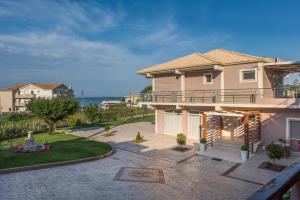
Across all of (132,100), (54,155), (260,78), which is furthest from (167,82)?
(132,100)

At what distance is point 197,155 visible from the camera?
17.7 m

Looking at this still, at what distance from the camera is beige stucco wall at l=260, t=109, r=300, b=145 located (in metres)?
17.0

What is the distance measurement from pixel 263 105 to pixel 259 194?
57.3 ft

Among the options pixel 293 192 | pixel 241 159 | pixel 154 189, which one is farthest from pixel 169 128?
pixel 293 192

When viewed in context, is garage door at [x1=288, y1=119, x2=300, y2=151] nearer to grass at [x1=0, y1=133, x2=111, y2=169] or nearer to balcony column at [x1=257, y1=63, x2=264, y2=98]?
balcony column at [x1=257, y1=63, x2=264, y2=98]

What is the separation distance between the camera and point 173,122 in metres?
24.7

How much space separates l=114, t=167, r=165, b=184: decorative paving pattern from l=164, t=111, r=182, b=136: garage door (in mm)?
10099

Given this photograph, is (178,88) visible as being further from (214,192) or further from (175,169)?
(214,192)

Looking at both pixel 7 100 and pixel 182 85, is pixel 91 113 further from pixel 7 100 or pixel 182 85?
pixel 7 100

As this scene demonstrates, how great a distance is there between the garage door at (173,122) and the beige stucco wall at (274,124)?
7.91 metres

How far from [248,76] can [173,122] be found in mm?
8541

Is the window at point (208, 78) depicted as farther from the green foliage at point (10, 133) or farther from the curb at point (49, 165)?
the green foliage at point (10, 133)

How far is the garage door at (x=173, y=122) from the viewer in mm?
24102

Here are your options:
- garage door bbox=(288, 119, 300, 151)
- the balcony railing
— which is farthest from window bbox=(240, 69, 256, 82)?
garage door bbox=(288, 119, 300, 151)
